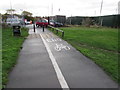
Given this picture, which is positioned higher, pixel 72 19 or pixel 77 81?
pixel 72 19

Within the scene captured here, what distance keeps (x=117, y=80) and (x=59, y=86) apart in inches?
71.2

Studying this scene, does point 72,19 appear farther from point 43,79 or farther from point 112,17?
point 43,79

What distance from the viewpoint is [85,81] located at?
4023mm

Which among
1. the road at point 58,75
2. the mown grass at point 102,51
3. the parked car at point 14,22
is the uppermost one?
the parked car at point 14,22

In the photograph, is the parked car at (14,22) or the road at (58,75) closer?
the road at (58,75)

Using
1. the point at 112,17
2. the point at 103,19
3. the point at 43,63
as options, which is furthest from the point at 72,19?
the point at 43,63

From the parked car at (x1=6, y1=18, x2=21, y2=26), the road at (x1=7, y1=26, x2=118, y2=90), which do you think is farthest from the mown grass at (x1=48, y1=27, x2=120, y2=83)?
the parked car at (x1=6, y1=18, x2=21, y2=26)

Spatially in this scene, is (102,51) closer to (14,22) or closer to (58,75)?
(58,75)

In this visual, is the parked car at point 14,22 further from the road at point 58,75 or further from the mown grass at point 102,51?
the road at point 58,75

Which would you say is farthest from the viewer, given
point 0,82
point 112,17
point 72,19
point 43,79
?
point 72,19

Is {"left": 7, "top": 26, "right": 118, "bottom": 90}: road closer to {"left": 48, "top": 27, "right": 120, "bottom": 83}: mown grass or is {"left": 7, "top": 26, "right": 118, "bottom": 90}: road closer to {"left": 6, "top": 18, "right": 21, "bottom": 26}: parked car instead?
{"left": 48, "top": 27, "right": 120, "bottom": 83}: mown grass

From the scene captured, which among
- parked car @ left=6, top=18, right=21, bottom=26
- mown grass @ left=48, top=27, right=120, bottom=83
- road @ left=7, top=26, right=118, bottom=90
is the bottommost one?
road @ left=7, top=26, right=118, bottom=90

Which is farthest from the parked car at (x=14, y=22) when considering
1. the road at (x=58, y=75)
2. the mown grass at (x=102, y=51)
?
the road at (x=58, y=75)

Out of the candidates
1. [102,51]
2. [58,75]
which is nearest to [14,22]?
[102,51]
